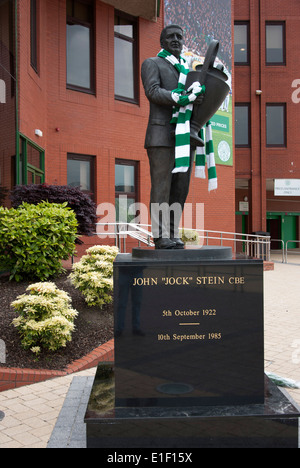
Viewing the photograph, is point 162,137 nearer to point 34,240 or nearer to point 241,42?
point 34,240

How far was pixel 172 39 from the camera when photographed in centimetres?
444

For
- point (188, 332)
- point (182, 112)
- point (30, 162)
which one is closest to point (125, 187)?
point (30, 162)

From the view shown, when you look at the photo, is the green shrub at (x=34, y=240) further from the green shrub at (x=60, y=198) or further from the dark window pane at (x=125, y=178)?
the dark window pane at (x=125, y=178)

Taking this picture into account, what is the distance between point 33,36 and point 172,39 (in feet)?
27.1

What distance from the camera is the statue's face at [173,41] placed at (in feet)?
14.5

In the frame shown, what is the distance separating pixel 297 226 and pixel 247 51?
11.7m

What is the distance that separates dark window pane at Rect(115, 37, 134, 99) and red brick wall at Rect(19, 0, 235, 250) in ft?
1.31

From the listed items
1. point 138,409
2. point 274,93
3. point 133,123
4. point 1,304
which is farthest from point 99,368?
point 274,93

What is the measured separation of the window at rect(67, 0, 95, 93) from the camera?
13.0m

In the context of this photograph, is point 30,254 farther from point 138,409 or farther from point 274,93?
point 274,93

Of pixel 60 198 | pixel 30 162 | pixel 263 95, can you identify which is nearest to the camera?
pixel 60 198

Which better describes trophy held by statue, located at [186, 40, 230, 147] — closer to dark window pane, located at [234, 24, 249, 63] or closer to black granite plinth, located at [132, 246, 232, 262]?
black granite plinth, located at [132, 246, 232, 262]

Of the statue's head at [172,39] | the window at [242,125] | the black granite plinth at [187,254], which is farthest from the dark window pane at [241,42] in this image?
the black granite plinth at [187,254]

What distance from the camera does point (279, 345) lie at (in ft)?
20.9
